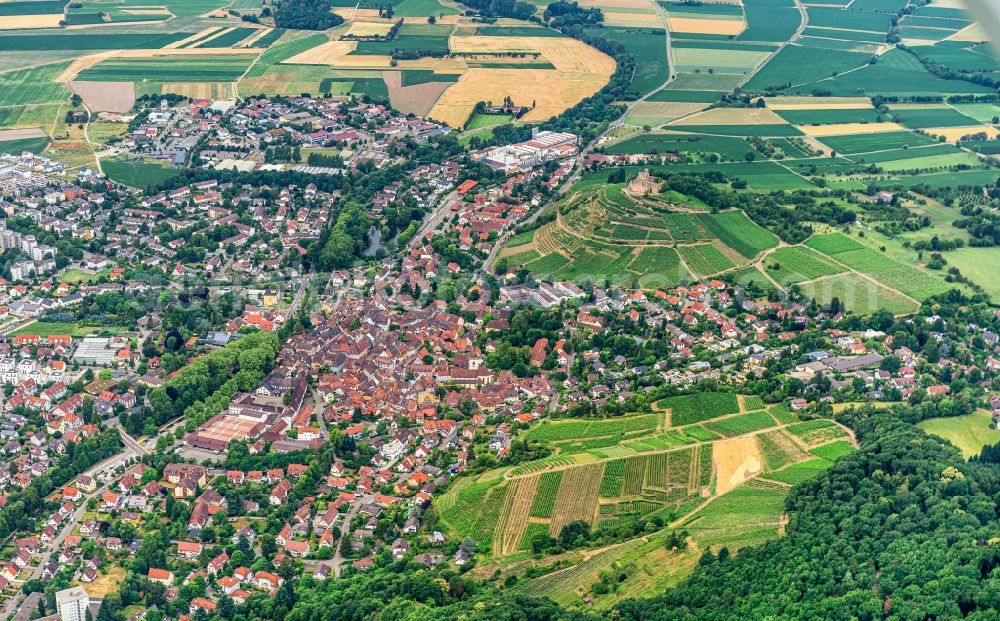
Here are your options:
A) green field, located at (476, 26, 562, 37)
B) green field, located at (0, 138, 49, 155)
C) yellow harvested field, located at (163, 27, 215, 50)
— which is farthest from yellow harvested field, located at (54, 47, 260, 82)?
green field, located at (476, 26, 562, 37)

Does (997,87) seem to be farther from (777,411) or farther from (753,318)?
(777,411)

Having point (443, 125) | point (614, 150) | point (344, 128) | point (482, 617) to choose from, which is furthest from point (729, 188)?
point (482, 617)

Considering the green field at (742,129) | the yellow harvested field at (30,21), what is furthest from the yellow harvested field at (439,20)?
the green field at (742,129)

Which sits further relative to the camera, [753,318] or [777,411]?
[753,318]

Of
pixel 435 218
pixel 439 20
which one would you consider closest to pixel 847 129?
pixel 435 218

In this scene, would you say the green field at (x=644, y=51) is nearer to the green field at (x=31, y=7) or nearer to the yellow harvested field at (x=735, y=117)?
the yellow harvested field at (x=735, y=117)

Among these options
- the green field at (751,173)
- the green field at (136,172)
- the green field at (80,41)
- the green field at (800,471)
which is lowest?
the green field at (800,471)
